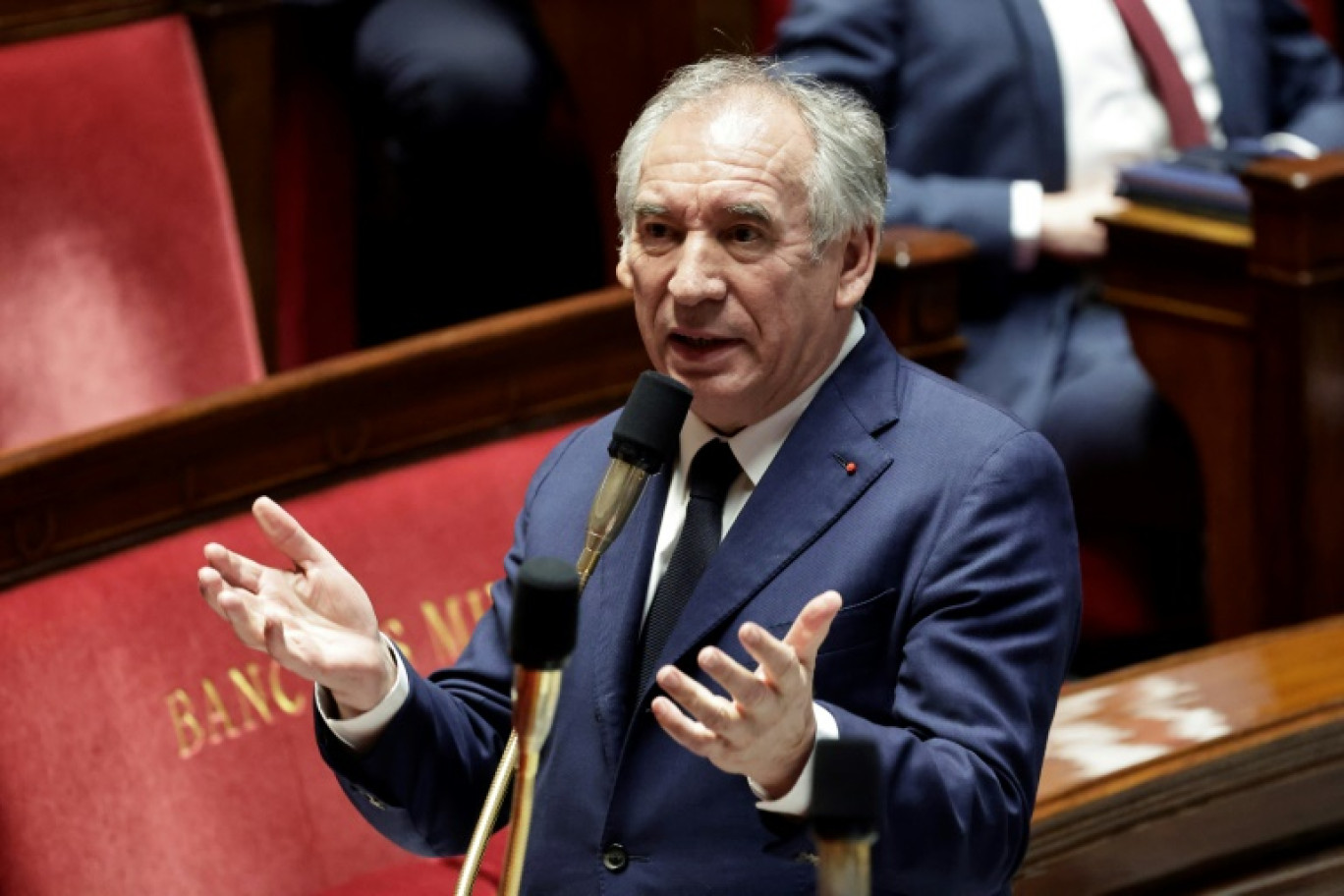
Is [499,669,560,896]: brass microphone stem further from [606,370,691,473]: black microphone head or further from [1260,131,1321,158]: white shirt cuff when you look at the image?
[1260,131,1321,158]: white shirt cuff

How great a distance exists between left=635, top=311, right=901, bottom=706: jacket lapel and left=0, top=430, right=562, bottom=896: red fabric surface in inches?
8.8

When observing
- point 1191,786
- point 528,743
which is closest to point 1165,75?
point 1191,786

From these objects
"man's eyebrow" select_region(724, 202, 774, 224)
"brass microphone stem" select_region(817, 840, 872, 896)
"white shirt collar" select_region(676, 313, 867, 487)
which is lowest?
"white shirt collar" select_region(676, 313, 867, 487)

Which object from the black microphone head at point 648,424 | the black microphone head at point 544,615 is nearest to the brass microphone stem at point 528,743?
the black microphone head at point 544,615

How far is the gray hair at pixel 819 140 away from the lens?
0.65 meters

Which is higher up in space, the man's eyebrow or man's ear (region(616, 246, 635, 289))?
the man's eyebrow

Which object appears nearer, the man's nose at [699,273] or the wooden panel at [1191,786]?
the man's nose at [699,273]

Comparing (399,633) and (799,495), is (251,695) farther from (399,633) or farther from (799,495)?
(799,495)

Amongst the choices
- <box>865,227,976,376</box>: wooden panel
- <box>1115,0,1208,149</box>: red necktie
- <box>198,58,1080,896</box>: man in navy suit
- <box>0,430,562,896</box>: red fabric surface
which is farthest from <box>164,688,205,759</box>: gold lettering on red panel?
<box>1115,0,1208,149</box>: red necktie

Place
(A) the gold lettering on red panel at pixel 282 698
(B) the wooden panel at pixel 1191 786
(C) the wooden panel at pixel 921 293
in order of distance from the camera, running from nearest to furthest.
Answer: (B) the wooden panel at pixel 1191 786 < (A) the gold lettering on red panel at pixel 282 698 < (C) the wooden panel at pixel 921 293

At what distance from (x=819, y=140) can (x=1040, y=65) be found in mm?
545

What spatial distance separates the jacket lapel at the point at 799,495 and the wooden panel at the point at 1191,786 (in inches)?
6.3

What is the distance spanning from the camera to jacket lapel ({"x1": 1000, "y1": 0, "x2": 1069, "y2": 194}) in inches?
45.7

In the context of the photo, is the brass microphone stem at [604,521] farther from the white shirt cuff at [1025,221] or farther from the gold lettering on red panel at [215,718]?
the white shirt cuff at [1025,221]
